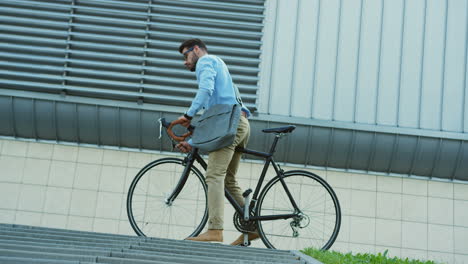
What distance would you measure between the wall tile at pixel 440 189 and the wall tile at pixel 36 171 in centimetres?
385

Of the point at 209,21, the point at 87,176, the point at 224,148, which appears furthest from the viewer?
the point at 209,21

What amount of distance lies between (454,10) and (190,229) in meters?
3.56

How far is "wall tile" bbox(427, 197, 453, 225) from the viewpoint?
533 centimetres

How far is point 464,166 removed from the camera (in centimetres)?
534

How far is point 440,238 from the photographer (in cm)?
529

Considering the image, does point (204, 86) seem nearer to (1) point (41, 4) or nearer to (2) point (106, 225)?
(2) point (106, 225)

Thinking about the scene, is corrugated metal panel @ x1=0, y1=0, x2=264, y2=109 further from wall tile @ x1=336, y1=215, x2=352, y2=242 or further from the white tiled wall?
wall tile @ x1=336, y1=215, x2=352, y2=242

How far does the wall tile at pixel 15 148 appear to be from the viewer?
5.33 m

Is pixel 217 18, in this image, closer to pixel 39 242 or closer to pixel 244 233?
pixel 244 233

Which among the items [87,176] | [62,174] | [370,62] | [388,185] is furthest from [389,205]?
[62,174]

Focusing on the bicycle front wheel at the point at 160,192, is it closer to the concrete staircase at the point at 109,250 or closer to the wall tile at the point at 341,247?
the concrete staircase at the point at 109,250

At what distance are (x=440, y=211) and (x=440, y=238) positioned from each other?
27cm

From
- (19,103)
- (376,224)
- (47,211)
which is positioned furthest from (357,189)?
(19,103)

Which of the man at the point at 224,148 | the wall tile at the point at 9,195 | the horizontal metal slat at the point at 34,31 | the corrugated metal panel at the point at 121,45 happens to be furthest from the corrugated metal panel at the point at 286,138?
the man at the point at 224,148
